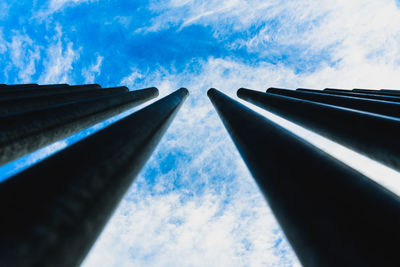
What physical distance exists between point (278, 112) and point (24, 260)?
38.0 feet

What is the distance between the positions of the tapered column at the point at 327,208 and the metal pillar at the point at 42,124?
7234 mm

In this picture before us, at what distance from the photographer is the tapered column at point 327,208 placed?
2.31 m

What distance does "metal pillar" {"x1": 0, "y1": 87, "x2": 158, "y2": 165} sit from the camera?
6.92 meters

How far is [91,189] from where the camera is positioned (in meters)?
3.03

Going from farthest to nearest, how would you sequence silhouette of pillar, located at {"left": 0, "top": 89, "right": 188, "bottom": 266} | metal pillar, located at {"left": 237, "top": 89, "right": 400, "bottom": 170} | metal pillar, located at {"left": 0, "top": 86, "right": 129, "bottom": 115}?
metal pillar, located at {"left": 0, "top": 86, "right": 129, "bottom": 115}
metal pillar, located at {"left": 237, "top": 89, "right": 400, "bottom": 170}
silhouette of pillar, located at {"left": 0, "top": 89, "right": 188, "bottom": 266}

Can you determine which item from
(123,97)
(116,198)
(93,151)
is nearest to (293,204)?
(116,198)

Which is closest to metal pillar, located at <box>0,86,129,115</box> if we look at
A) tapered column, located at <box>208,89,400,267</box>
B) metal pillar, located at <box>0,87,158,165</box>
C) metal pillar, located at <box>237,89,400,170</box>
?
metal pillar, located at <box>0,87,158,165</box>

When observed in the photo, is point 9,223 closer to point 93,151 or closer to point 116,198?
point 116,198

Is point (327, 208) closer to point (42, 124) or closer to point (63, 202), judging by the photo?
point (63, 202)

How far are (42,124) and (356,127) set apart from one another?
9908 mm

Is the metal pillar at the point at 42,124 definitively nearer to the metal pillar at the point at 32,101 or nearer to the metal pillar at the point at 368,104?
the metal pillar at the point at 32,101

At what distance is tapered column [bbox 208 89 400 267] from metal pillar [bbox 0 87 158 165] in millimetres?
7234

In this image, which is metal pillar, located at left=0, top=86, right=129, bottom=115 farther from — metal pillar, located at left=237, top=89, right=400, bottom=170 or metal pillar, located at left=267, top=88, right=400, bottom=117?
metal pillar, located at left=267, top=88, right=400, bottom=117

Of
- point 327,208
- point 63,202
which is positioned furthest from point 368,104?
point 63,202
